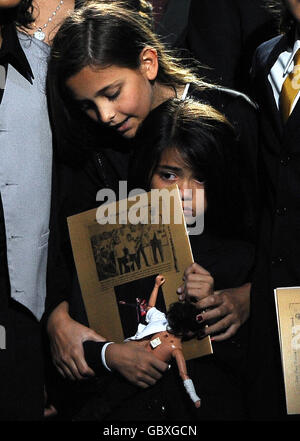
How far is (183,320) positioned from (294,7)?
926 millimetres

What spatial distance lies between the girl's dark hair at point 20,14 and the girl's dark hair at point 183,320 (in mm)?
1046

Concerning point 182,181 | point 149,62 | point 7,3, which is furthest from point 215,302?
point 7,3

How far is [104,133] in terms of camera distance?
2352mm

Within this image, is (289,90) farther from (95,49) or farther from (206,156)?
(95,49)

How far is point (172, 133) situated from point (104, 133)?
0.29m

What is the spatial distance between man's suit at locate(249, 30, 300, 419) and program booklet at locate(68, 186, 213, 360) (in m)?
→ 0.19

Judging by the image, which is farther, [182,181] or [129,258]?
[182,181]

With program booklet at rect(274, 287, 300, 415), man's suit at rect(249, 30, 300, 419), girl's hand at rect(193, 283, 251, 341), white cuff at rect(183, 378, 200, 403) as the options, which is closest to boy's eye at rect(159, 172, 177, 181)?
man's suit at rect(249, 30, 300, 419)

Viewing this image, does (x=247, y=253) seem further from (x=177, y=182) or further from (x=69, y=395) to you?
(x=69, y=395)

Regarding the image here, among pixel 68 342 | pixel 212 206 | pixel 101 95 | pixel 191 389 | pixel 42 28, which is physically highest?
pixel 42 28

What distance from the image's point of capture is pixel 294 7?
2.00 metres

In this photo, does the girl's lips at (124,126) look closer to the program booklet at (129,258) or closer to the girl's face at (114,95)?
the girl's face at (114,95)

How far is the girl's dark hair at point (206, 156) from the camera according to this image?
2.13 metres

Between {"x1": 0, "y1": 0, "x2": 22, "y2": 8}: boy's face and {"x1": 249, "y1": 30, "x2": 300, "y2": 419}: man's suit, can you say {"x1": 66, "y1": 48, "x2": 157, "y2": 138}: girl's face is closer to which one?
{"x1": 0, "y1": 0, "x2": 22, "y2": 8}: boy's face
